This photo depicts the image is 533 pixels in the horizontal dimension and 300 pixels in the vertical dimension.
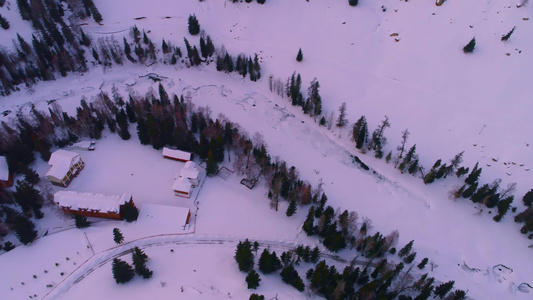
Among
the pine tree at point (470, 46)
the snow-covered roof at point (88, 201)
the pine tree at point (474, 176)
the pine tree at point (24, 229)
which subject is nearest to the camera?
the pine tree at point (24, 229)

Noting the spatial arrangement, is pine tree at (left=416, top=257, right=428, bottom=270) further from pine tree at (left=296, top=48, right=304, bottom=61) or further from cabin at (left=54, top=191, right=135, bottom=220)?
pine tree at (left=296, top=48, right=304, bottom=61)

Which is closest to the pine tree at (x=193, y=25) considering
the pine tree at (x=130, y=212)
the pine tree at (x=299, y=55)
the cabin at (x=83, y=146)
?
the pine tree at (x=299, y=55)

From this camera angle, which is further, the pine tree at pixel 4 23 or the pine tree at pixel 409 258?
the pine tree at pixel 4 23

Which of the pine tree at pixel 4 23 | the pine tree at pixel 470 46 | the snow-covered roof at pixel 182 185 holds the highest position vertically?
the pine tree at pixel 4 23

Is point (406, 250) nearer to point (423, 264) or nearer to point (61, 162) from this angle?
point (423, 264)

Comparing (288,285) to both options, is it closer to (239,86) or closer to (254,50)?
(239,86)

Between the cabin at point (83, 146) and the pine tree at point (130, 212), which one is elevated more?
the cabin at point (83, 146)

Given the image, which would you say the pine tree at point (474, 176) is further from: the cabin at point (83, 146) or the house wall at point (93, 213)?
the cabin at point (83, 146)
